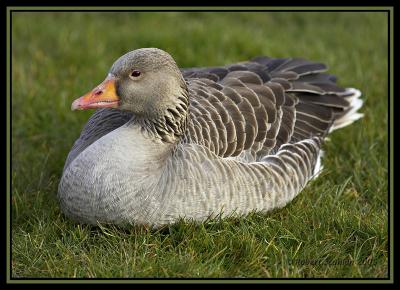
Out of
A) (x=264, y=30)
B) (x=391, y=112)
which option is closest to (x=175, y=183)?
(x=391, y=112)

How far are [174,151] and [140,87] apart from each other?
1.86ft

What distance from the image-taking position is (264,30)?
385 inches

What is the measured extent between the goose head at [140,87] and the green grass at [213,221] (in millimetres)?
917

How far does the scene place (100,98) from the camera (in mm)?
4816

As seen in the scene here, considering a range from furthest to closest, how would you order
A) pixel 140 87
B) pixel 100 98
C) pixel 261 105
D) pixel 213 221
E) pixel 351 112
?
1. pixel 351 112
2. pixel 261 105
3. pixel 213 221
4. pixel 140 87
5. pixel 100 98

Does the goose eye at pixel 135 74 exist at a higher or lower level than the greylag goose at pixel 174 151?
higher

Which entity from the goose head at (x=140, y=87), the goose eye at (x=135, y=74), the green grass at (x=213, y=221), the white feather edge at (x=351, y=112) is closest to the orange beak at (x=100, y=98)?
the goose head at (x=140, y=87)

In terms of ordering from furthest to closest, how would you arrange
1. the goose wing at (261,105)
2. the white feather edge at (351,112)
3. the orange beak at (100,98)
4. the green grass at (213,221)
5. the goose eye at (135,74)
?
the white feather edge at (351,112), the goose wing at (261,105), the goose eye at (135,74), the orange beak at (100,98), the green grass at (213,221)

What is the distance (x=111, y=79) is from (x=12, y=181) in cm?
168

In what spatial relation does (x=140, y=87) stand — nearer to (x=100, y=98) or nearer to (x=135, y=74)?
(x=135, y=74)

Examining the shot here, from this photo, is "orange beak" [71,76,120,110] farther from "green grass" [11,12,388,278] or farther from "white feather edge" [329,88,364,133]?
"white feather edge" [329,88,364,133]

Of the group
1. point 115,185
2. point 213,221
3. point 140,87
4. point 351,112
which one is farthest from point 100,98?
point 351,112

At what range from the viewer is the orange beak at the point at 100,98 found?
479 cm

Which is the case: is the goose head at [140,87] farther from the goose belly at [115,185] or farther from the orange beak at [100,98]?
the goose belly at [115,185]
